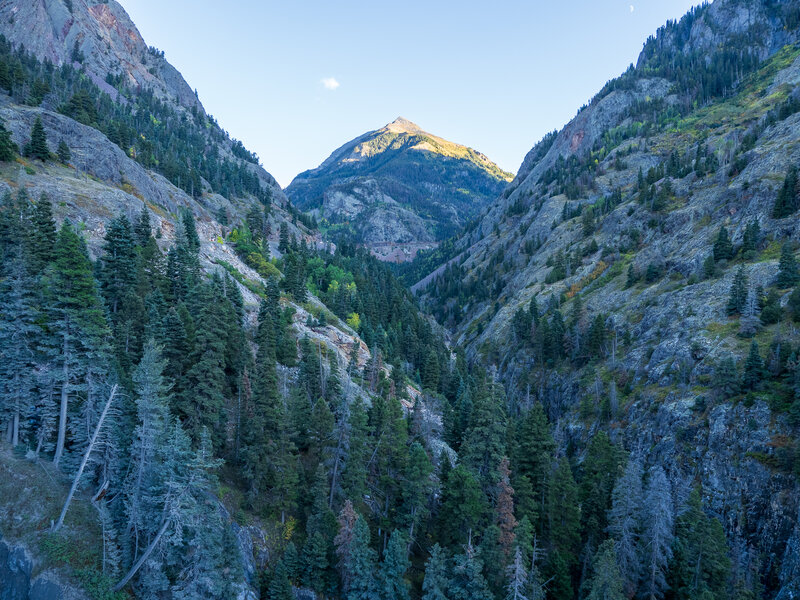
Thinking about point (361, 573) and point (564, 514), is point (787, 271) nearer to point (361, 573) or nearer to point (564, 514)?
point (564, 514)

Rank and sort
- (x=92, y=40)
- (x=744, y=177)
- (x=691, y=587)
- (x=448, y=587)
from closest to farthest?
(x=448, y=587) < (x=691, y=587) < (x=744, y=177) < (x=92, y=40)

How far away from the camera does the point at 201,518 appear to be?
29219 mm

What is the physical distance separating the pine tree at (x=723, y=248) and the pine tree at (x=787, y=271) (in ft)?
47.0

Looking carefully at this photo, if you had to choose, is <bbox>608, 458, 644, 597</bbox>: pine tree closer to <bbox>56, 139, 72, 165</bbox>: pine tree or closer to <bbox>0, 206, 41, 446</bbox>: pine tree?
<bbox>0, 206, 41, 446</bbox>: pine tree

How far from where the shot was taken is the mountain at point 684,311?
2003 inches

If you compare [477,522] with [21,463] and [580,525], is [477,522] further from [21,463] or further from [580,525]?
[21,463]

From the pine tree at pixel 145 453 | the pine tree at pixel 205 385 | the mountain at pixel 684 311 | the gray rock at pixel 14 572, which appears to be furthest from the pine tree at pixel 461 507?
the gray rock at pixel 14 572

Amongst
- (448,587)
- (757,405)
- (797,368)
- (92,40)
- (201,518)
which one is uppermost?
(92,40)

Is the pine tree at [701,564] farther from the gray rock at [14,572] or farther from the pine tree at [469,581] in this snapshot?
the gray rock at [14,572]

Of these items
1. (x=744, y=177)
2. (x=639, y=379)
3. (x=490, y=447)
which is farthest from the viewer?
(x=744, y=177)

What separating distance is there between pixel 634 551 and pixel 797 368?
31130 mm

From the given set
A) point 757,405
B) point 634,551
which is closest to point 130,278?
point 634,551

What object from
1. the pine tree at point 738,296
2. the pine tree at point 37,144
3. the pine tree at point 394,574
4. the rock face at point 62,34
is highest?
the rock face at point 62,34

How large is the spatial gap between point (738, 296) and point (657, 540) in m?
49.5
